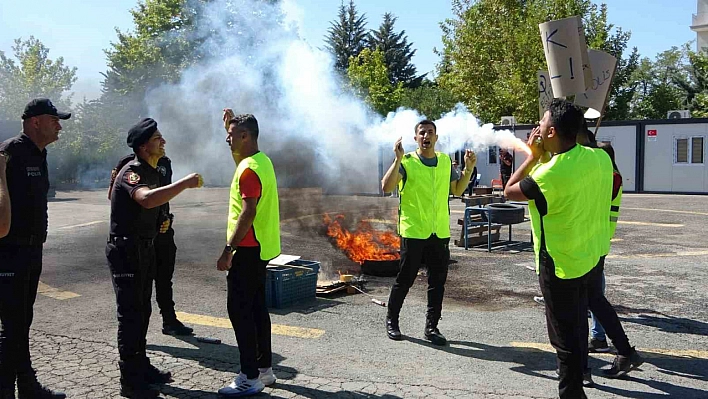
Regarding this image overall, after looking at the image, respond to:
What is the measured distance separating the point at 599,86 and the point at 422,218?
10.0 feet

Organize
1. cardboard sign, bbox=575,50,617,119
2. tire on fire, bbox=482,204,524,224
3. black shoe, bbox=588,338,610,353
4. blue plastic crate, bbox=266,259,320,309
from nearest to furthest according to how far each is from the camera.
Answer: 1. black shoe, bbox=588,338,610,353
2. blue plastic crate, bbox=266,259,320,309
3. cardboard sign, bbox=575,50,617,119
4. tire on fire, bbox=482,204,524,224

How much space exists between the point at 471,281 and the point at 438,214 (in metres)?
2.97

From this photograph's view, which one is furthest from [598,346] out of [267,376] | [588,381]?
[267,376]

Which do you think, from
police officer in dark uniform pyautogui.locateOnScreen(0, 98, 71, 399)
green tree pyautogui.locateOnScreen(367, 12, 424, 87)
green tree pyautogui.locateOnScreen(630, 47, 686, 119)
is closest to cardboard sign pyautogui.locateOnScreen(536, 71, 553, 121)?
police officer in dark uniform pyautogui.locateOnScreen(0, 98, 71, 399)

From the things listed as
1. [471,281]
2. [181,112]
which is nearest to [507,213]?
[471,281]

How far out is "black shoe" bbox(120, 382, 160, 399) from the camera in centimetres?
424

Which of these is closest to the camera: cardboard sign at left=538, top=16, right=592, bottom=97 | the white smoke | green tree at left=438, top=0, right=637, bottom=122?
cardboard sign at left=538, top=16, right=592, bottom=97

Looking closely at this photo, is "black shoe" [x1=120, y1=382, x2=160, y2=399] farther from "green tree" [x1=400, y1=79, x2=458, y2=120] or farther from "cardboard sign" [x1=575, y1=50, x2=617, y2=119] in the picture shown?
"green tree" [x1=400, y1=79, x2=458, y2=120]

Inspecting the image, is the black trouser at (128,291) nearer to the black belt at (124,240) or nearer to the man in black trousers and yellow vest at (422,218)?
the black belt at (124,240)

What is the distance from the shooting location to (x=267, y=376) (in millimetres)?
4539

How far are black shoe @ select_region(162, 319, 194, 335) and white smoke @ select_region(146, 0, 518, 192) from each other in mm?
6349

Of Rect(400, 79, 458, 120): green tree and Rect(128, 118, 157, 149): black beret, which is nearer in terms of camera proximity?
Rect(128, 118, 157, 149): black beret

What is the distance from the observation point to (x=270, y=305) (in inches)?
263

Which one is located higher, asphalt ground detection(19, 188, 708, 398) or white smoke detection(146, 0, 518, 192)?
white smoke detection(146, 0, 518, 192)
